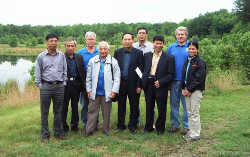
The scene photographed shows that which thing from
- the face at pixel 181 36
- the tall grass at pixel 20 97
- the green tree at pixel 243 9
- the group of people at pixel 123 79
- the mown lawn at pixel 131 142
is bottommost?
the tall grass at pixel 20 97

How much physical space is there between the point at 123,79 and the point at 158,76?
742 mm

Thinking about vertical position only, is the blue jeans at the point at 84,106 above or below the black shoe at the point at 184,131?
above

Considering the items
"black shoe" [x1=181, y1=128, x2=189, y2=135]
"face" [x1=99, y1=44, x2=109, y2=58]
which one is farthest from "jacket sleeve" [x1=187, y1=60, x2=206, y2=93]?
"face" [x1=99, y1=44, x2=109, y2=58]

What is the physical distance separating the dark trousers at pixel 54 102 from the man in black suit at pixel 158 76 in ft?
5.64

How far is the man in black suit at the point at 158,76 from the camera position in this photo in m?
5.16

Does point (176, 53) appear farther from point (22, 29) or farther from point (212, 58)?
point (22, 29)

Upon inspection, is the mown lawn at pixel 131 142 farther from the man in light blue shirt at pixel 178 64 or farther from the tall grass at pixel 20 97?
the tall grass at pixel 20 97

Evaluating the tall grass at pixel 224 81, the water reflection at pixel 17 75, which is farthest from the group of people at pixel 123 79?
the water reflection at pixel 17 75

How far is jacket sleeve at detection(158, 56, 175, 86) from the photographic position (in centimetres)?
512

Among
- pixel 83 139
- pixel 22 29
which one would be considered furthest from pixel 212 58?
pixel 22 29

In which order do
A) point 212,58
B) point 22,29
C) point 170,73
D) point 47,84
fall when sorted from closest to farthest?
point 47,84 → point 170,73 → point 212,58 → point 22,29

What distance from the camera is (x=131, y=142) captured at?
195 inches

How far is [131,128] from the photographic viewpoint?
5531 millimetres

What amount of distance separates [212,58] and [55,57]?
50.8 ft
